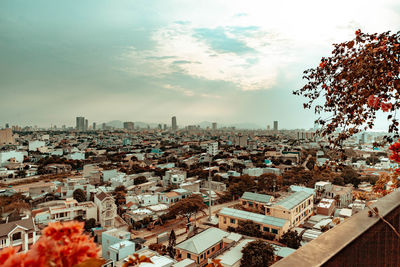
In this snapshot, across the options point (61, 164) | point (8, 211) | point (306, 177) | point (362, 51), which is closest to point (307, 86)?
point (362, 51)

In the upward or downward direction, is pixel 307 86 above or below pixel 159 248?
above

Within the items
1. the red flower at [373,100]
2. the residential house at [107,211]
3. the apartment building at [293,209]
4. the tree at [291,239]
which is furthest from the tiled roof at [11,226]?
the red flower at [373,100]

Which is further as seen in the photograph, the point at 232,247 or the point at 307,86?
the point at 232,247

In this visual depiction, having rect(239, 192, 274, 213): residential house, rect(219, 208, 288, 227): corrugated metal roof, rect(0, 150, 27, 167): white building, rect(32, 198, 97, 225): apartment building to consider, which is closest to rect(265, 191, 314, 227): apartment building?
rect(219, 208, 288, 227): corrugated metal roof

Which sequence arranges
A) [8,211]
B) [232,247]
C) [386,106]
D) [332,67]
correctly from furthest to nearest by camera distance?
[8,211], [232,247], [332,67], [386,106]

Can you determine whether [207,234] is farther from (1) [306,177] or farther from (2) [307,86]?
(1) [306,177]

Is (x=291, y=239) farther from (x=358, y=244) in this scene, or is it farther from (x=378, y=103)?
(x=358, y=244)
